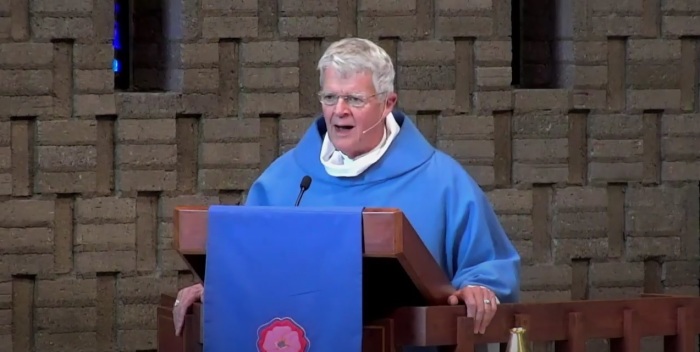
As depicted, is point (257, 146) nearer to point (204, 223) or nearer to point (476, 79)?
point (476, 79)

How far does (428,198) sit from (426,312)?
0.57 metres

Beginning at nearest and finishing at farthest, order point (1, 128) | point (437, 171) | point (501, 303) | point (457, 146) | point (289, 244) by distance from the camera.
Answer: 1. point (289, 244)
2. point (501, 303)
3. point (437, 171)
4. point (1, 128)
5. point (457, 146)

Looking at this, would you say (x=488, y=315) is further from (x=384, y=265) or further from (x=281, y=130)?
(x=281, y=130)

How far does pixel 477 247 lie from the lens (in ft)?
12.0

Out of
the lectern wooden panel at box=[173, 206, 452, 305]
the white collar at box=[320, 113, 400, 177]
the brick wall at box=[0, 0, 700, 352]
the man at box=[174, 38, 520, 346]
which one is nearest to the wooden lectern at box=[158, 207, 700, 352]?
the lectern wooden panel at box=[173, 206, 452, 305]

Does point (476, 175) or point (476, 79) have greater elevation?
point (476, 79)

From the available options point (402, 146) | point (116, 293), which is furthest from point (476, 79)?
point (402, 146)

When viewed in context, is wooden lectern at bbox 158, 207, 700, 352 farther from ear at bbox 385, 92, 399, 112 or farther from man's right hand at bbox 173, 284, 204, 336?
Result: ear at bbox 385, 92, 399, 112

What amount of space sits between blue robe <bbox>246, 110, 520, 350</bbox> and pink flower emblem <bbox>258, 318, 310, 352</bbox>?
58 cm

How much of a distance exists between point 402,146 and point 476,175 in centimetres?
235

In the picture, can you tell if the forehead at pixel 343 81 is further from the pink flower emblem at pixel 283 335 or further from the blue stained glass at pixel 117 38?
the blue stained glass at pixel 117 38

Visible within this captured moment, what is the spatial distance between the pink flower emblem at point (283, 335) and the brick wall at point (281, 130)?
273 cm

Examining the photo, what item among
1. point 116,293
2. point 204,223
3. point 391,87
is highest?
point 391,87

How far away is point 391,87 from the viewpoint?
371cm
